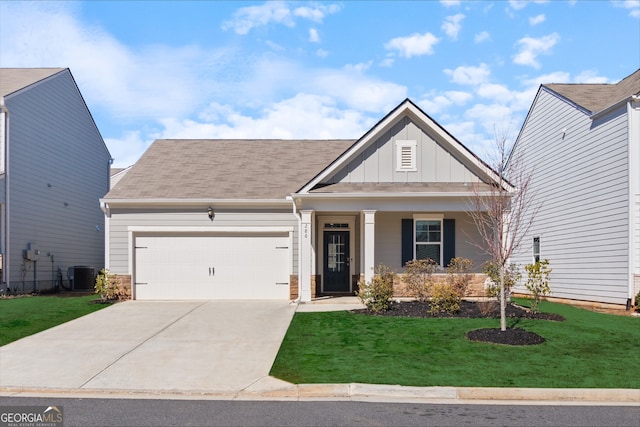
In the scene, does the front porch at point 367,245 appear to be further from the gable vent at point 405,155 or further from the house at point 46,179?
the house at point 46,179

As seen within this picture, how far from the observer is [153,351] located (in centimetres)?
1130

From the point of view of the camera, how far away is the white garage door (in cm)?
1848

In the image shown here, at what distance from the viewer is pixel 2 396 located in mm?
8477

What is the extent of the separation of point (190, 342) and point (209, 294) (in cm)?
646

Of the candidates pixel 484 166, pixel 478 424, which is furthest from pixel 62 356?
pixel 484 166

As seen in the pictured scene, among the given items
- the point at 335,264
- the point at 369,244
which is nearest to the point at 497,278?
the point at 369,244

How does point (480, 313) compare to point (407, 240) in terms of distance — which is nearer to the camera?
point (480, 313)

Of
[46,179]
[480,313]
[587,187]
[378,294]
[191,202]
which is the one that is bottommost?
[480,313]

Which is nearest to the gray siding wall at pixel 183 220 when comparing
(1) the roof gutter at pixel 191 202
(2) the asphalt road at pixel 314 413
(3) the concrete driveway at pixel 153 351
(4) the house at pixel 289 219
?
(4) the house at pixel 289 219

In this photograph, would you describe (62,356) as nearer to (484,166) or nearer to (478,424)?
(478,424)

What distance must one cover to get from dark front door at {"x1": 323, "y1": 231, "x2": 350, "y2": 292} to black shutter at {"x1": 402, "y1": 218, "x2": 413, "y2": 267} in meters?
2.17

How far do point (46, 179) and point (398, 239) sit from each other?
13998 mm

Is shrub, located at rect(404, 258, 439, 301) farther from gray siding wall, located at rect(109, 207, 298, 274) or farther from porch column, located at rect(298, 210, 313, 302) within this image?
gray siding wall, located at rect(109, 207, 298, 274)

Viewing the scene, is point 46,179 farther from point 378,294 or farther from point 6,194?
point 378,294
